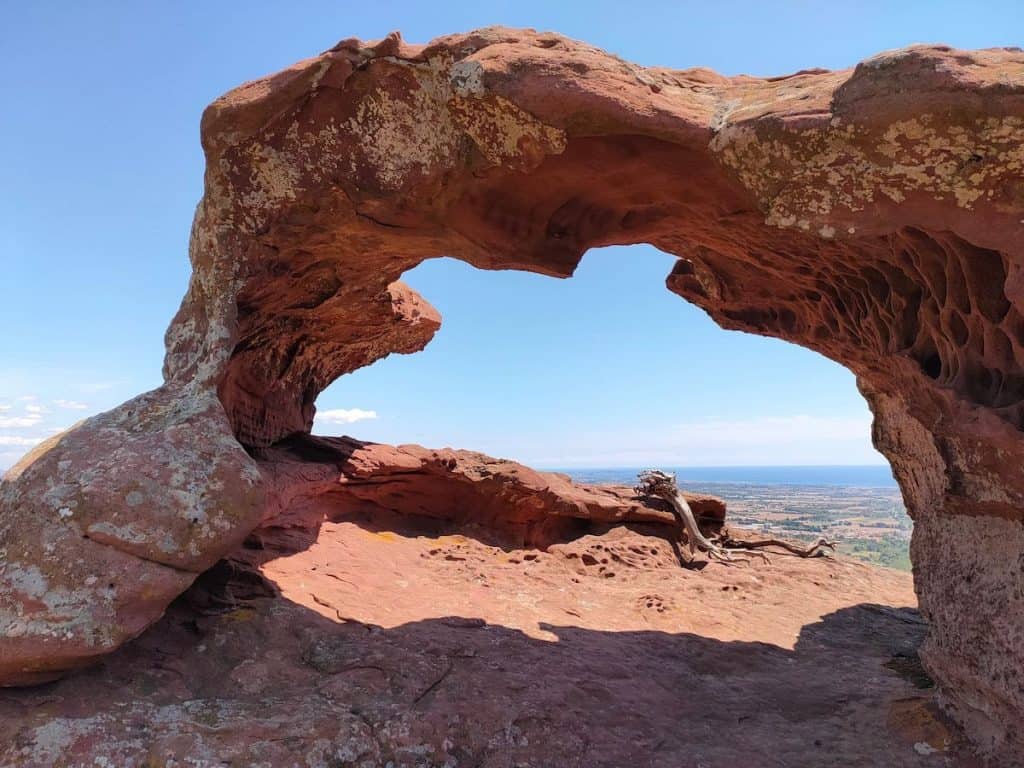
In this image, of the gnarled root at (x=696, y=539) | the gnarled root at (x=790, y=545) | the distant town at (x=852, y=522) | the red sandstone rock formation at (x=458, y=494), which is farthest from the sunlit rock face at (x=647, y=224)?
the distant town at (x=852, y=522)

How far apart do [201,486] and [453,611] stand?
3.45 m

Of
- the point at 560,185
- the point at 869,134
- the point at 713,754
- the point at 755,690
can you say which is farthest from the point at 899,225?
the point at 755,690

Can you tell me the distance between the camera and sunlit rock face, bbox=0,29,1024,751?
3.92 meters

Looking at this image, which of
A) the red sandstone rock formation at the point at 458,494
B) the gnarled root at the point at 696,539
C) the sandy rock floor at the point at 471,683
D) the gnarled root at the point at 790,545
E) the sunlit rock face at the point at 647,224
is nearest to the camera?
the sunlit rock face at the point at 647,224

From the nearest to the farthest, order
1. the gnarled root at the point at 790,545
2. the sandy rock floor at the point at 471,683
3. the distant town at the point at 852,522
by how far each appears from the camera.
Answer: the sandy rock floor at the point at 471,683
the gnarled root at the point at 790,545
the distant town at the point at 852,522

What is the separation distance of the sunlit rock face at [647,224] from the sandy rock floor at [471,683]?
58cm

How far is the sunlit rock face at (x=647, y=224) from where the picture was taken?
3.92 meters

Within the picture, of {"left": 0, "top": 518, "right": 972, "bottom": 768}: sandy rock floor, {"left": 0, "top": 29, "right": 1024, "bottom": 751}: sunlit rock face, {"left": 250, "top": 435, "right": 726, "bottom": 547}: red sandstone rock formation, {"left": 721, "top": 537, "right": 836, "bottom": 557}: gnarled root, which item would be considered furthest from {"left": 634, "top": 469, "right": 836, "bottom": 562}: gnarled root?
{"left": 0, "top": 29, "right": 1024, "bottom": 751}: sunlit rock face

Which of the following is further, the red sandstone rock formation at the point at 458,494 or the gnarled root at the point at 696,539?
the gnarled root at the point at 696,539

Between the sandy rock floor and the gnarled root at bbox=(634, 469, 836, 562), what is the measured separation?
2.22 meters

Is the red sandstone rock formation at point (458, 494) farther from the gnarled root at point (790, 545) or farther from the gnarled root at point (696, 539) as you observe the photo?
the gnarled root at point (790, 545)

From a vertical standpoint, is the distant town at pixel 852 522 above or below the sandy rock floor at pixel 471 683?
below

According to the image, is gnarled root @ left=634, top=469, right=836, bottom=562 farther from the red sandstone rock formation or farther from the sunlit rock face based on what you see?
the sunlit rock face

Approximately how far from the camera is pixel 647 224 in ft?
19.4
